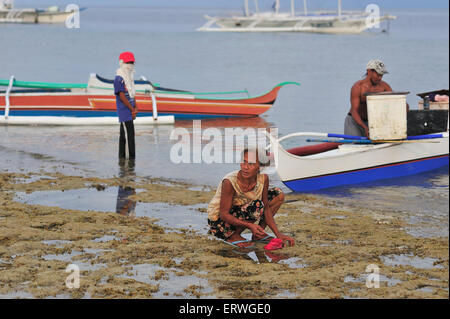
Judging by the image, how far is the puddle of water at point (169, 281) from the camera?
621 cm

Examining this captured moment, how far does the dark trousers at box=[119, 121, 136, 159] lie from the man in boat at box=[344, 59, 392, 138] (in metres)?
3.69

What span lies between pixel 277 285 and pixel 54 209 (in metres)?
3.88

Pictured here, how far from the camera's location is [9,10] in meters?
122

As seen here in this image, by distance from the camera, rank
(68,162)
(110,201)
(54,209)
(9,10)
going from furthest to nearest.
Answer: (9,10)
(68,162)
(110,201)
(54,209)

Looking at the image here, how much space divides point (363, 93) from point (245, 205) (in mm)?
4407

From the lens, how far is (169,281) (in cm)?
652

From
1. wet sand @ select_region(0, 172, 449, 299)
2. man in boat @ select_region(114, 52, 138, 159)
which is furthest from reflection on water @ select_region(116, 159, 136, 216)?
man in boat @ select_region(114, 52, 138, 159)

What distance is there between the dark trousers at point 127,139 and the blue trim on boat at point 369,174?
10.5ft

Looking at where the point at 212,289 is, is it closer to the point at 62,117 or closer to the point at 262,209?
the point at 262,209

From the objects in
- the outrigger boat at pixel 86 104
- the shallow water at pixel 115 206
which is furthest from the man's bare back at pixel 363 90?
the outrigger boat at pixel 86 104

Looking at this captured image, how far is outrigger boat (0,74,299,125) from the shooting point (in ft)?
59.6

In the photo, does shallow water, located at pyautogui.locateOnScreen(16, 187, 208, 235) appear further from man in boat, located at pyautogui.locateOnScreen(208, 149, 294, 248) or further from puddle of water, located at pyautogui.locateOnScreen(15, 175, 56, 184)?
puddle of water, located at pyautogui.locateOnScreen(15, 175, 56, 184)

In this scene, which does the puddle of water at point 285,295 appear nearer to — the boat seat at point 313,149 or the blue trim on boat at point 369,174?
the blue trim on boat at point 369,174
